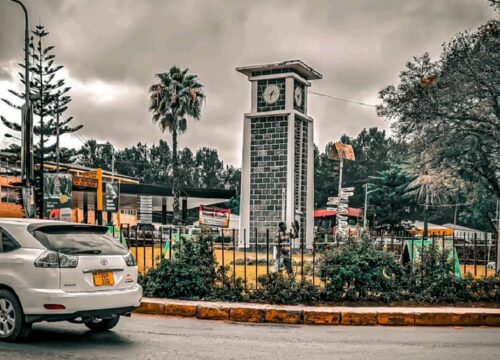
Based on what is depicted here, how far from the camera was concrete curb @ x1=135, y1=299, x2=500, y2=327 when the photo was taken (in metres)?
10.3

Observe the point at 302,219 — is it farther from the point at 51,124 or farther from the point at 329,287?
the point at 51,124

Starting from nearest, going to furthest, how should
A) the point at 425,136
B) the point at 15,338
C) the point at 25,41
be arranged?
the point at 15,338 < the point at 25,41 < the point at 425,136

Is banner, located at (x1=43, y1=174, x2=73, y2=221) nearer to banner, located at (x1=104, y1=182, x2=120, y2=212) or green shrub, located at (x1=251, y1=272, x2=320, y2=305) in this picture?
banner, located at (x1=104, y1=182, x2=120, y2=212)

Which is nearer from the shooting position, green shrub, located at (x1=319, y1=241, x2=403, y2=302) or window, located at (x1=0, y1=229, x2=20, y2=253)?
window, located at (x1=0, y1=229, x2=20, y2=253)

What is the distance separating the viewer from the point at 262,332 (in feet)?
30.0

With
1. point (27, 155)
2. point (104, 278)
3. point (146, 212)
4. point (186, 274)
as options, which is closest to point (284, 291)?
point (186, 274)

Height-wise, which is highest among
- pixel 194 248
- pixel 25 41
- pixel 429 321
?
pixel 25 41

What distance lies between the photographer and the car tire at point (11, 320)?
Answer: 7.49 m

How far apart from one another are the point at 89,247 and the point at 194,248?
163 inches

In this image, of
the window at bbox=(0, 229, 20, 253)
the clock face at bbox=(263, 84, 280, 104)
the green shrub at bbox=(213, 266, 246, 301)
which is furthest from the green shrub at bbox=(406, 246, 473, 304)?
the clock face at bbox=(263, 84, 280, 104)

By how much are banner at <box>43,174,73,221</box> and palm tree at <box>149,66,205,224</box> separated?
2055 cm

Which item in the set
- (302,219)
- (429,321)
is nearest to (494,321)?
(429,321)

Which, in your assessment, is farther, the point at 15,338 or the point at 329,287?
the point at 329,287

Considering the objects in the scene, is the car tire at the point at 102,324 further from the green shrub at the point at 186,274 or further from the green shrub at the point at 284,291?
the green shrub at the point at 284,291
